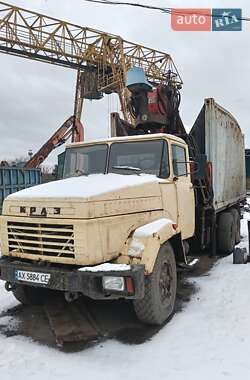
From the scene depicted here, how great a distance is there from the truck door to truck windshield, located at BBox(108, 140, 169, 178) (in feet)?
0.73

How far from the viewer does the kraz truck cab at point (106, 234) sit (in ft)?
13.3

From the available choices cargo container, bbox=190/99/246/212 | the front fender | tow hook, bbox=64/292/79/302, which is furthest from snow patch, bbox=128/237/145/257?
cargo container, bbox=190/99/246/212

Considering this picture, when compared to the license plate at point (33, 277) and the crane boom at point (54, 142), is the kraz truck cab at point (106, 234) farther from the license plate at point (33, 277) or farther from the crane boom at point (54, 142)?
the crane boom at point (54, 142)

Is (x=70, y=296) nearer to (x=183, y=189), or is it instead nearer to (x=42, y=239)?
(x=42, y=239)

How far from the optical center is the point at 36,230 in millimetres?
4340

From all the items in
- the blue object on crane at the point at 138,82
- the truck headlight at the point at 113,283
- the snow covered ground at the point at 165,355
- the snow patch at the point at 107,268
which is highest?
the blue object on crane at the point at 138,82

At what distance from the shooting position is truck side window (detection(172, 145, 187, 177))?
5.68m

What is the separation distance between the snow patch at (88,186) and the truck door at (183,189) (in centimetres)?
59

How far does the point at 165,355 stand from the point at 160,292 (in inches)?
34.3

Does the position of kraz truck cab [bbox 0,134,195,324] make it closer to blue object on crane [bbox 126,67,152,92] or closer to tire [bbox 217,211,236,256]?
blue object on crane [bbox 126,67,152,92]

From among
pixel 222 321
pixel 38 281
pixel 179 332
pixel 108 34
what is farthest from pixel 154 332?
pixel 108 34

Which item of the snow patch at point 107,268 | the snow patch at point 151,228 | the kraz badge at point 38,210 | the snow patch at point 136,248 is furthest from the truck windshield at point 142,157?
the snow patch at point 107,268

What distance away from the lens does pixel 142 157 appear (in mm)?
5520

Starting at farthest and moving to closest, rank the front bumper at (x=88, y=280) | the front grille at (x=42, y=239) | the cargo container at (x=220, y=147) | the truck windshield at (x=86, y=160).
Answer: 1. the cargo container at (x=220, y=147)
2. the truck windshield at (x=86, y=160)
3. the front grille at (x=42, y=239)
4. the front bumper at (x=88, y=280)
